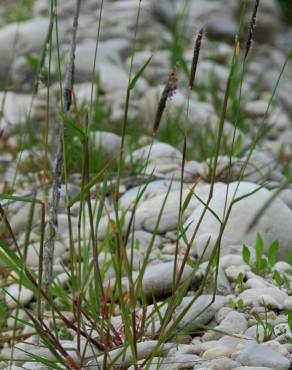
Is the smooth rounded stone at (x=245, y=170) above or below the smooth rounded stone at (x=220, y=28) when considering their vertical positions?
below

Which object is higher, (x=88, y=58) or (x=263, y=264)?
(x=88, y=58)

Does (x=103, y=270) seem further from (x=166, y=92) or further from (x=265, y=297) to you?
(x=166, y=92)

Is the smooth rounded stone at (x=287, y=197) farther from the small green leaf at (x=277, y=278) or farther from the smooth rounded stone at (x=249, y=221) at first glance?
the small green leaf at (x=277, y=278)

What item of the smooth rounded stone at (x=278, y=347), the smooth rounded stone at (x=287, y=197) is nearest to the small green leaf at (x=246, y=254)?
the smooth rounded stone at (x=278, y=347)

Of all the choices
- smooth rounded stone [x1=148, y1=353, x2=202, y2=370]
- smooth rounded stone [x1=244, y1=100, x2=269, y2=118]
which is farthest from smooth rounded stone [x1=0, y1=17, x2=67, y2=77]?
smooth rounded stone [x1=148, y1=353, x2=202, y2=370]

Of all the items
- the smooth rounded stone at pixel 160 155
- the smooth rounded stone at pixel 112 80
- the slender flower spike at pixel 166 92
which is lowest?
the slender flower spike at pixel 166 92

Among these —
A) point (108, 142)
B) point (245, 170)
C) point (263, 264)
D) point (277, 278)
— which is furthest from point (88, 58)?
point (277, 278)
